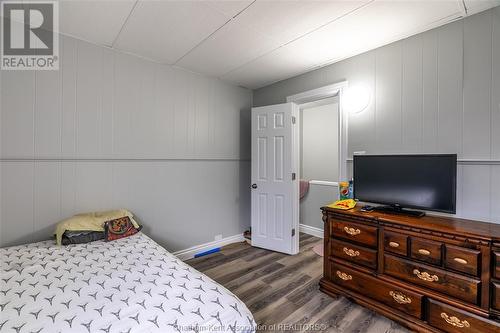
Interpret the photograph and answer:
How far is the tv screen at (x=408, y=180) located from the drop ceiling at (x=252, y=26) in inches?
46.8

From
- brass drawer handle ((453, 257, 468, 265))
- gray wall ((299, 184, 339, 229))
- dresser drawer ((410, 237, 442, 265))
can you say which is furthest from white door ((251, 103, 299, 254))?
brass drawer handle ((453, 257, 468, 265))

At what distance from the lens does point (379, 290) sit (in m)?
1.88

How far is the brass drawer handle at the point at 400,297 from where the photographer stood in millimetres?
1729

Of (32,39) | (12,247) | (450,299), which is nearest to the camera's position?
(450,299)

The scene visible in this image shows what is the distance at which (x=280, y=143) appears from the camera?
10.5 feet

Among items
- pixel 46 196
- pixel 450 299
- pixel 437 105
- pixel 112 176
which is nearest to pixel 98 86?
pixel 112 176

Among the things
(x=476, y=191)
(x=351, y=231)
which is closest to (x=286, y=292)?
(x=351, y=231)

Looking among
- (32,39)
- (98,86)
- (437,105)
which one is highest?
(32,39)

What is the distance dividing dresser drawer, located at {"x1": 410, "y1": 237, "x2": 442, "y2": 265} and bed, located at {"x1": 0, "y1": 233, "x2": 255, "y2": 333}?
4.43ft

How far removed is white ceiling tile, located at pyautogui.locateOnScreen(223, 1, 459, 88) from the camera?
1.81 meters

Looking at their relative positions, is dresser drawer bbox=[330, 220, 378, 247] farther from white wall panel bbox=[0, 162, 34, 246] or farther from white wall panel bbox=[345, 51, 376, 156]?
white wall panel bbox=[0, 162, 34, 246]

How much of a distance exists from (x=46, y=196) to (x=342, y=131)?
3173 millimetres

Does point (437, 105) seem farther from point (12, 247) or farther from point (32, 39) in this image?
point (12, 247)

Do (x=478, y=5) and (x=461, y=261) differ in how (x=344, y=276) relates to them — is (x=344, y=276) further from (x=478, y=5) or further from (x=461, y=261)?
(x=478, y=5)
